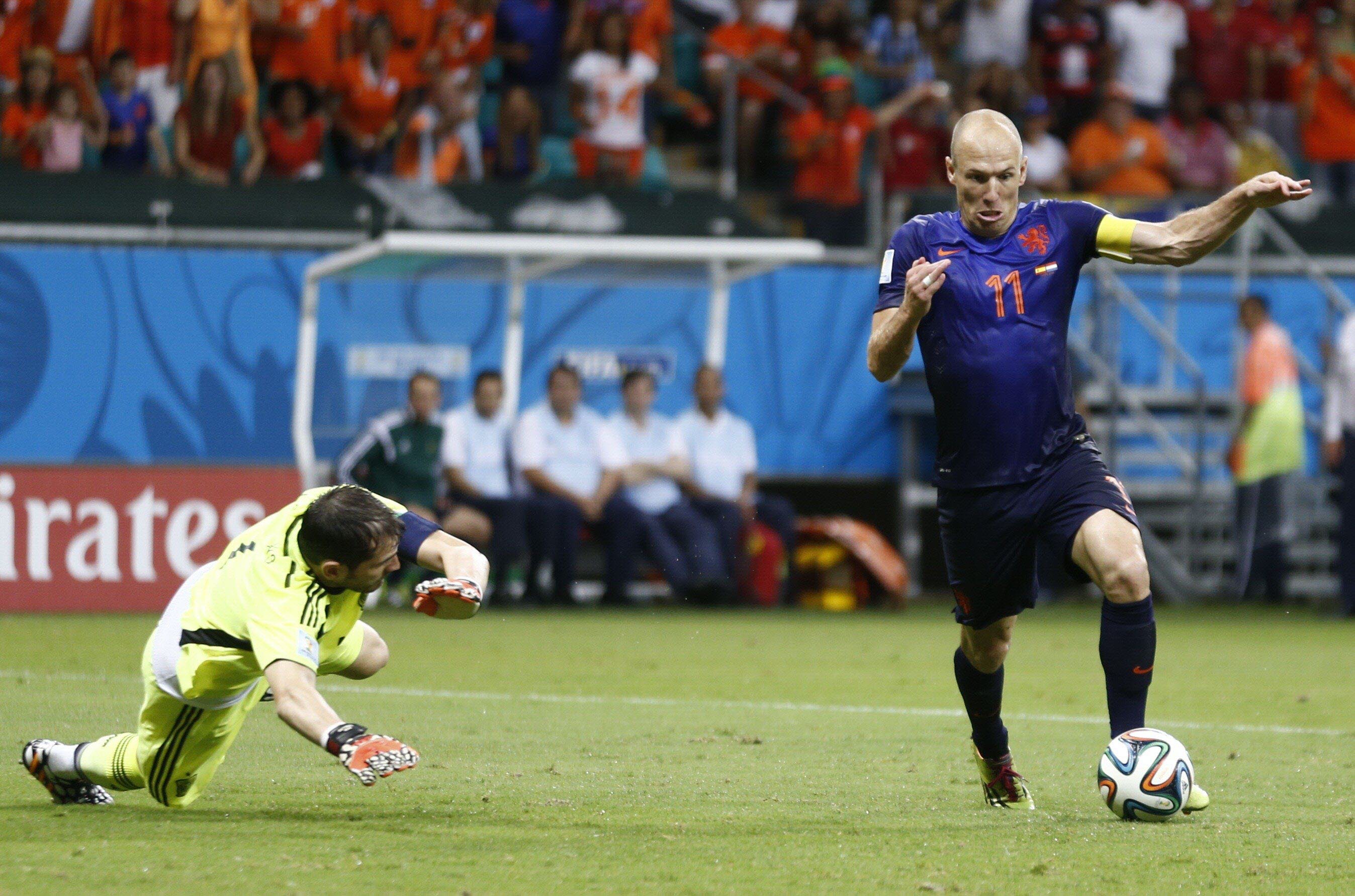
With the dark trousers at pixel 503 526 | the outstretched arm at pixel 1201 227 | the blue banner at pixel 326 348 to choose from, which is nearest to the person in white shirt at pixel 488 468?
the dark trousers at pixel 503 526

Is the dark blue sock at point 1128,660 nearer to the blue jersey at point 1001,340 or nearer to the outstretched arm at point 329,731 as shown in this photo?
the blue jersey at point 1001,340

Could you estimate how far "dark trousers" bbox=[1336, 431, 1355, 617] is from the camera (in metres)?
14.4

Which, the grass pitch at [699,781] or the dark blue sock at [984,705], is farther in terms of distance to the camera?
the dark blue sock at [984,705]

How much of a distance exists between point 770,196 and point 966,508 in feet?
38.0

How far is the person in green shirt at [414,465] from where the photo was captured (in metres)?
14.2

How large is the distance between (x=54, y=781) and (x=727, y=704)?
380 centimetres

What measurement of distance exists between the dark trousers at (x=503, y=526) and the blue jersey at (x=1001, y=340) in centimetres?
892

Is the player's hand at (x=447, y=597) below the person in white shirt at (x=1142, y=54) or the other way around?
below

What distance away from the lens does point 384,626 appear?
1290 centimetres

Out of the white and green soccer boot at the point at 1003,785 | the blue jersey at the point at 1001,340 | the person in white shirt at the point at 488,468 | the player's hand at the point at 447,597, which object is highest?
the blue jersey at the point at 1001,340

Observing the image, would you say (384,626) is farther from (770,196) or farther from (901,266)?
(901,266)

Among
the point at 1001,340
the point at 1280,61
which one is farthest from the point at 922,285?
the point at 1280,61

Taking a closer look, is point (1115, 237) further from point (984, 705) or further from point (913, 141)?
point (913, 141)

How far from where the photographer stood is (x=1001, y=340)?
565 cm
